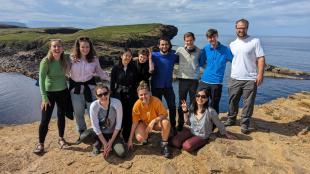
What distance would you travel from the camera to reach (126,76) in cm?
974

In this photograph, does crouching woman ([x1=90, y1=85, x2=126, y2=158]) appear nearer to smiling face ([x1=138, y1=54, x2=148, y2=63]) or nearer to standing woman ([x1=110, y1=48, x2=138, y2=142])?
standing woman ([x1=110, y1=48, x2=138, y2=142])

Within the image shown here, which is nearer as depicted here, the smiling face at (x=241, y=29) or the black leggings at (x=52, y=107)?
the black leggings at (x=52, y=107)

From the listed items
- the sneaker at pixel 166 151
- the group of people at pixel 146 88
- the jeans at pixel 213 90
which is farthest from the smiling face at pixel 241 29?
the sneaker at pixel 166 151

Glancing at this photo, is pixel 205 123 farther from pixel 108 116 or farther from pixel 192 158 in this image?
pixel 108 116

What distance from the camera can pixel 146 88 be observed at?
9.18 m

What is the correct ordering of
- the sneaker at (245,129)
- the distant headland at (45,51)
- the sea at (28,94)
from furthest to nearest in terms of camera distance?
the distant headland at (45,51), the sea at (28,94), the sneaker at (245,129)

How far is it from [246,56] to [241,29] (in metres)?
0.87

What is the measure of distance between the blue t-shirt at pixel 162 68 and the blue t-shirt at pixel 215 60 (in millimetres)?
1123

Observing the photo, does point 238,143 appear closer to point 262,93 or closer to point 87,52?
point 87,52

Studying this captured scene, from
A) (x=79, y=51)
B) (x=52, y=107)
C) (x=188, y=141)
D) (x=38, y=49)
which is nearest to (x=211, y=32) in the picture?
(x=188, y=141)

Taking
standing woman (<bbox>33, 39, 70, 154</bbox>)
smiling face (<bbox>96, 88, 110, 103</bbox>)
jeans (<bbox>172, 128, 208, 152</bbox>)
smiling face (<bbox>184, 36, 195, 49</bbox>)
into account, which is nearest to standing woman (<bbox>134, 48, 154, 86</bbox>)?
smiling face (<bbox>184, 36, 195, 49</bbox>)

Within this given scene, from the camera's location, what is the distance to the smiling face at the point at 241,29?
32.7 ft

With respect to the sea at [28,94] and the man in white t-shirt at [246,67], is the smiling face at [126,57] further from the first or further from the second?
the sea at [28,94]

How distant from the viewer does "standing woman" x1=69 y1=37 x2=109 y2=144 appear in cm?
955
